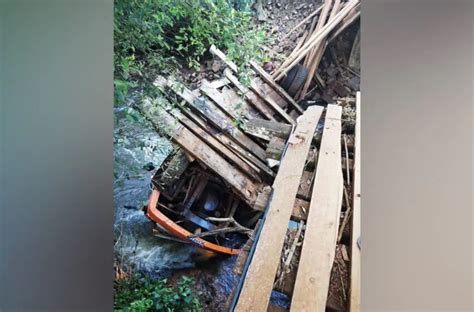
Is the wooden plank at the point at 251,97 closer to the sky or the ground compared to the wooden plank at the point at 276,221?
closer to the sky

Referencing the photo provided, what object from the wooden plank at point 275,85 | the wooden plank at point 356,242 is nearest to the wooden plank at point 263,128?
the wooden plank at point 275,85

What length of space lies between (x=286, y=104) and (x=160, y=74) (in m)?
0.56

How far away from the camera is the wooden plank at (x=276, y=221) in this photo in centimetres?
146

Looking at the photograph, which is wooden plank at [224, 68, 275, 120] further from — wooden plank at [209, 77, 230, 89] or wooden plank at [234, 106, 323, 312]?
wooden plank at [234, 106, 323, 312]

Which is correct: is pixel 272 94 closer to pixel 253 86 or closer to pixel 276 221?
pixel 253 86

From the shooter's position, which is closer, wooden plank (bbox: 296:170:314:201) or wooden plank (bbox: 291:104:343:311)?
wooden plank (bbox: 291:104:343:311)

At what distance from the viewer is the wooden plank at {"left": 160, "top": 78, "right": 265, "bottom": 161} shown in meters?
1.56

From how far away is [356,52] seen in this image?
1.53 meters

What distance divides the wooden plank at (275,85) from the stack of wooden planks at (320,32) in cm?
4

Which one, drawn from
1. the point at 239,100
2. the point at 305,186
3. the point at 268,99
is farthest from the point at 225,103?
the point at 305,186

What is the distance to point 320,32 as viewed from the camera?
60.2 inches

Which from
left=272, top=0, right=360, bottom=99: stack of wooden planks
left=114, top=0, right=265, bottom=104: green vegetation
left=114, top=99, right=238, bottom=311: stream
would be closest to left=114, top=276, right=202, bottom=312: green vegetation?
left=114, top=99, right=238, bottom=311: stream

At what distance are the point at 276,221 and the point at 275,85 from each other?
23.3 inches
